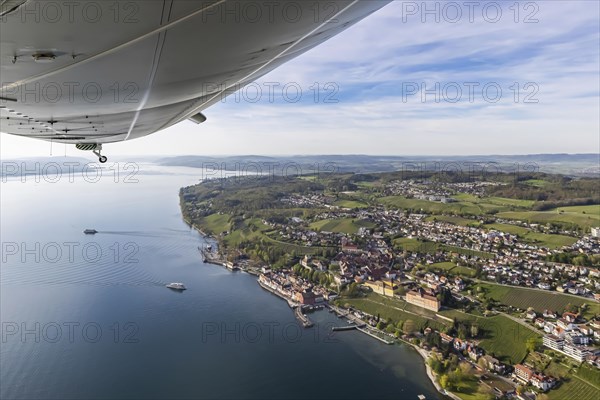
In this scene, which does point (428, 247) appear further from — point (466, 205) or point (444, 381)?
point (444, 381)

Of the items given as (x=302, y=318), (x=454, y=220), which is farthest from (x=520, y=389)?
(x=454, y=220)

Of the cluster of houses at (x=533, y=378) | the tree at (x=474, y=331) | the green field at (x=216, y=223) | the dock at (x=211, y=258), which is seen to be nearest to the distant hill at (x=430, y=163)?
the green field at (x=216, y=223)

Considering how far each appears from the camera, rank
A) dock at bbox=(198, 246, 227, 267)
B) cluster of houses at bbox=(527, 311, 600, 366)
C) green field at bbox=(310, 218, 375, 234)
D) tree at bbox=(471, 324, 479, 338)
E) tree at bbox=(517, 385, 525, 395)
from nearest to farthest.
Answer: tree at bbox=(517, 385, 525, 395) < cluster of houses at bbox=(527, 311, 600, 366) < tree at bbox=(471, 324, 479, 338) < dock at bbox=(198, 246, 227, 267) < green field at bbox=(310, 218, 375, 234)

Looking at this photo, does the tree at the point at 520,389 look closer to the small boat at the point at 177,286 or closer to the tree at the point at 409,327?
the tree at the point at 409,327

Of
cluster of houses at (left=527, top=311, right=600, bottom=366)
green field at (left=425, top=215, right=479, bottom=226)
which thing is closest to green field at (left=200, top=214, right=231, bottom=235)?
green field at (left=425, top=215, right=479, bottom=226)

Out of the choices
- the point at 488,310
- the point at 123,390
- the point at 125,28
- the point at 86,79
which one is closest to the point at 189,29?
the point at 125,28

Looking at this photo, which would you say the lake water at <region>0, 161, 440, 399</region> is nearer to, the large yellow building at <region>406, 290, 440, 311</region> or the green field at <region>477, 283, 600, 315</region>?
the large yellow building at <region>406, 290, 440, 311</region>
